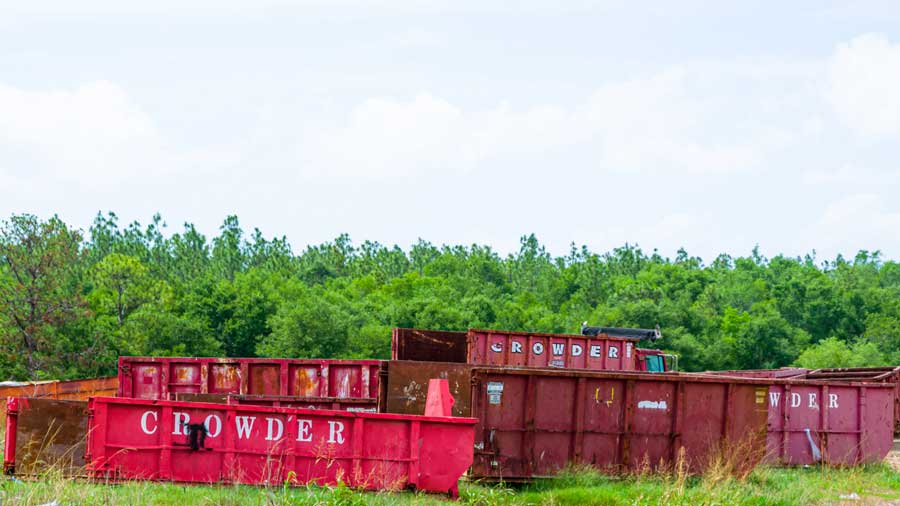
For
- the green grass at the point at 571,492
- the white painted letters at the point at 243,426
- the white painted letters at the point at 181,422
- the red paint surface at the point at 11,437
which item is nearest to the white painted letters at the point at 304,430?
the white painted letters at the point at 243,426

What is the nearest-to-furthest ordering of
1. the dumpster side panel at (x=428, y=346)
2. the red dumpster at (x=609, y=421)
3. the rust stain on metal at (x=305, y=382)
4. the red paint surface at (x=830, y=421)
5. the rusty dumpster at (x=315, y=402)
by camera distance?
the red dumpster at (x=609, y=421) → the red paint surface at (x=830, y=421) → the rusty dumpster at (x=315, y=402) → the rust stain on metal at (x=305, y=382) → the dumpster side panel at (x=428, y=346)

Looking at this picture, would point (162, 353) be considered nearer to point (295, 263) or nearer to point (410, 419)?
point (410, 419)

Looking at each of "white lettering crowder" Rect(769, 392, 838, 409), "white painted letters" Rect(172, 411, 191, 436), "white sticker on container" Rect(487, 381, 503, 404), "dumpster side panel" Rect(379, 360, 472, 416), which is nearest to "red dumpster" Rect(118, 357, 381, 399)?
"dumpster side panel" Rect(379, 360, 472, 416)

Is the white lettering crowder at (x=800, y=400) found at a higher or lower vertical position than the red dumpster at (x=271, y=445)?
higher

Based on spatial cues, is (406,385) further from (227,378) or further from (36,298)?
(36,298)

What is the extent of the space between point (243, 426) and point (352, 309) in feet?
174

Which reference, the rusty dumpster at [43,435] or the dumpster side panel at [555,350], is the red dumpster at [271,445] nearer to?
the rusty dumpster at [43,435]

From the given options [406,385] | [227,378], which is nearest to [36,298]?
[227,378]

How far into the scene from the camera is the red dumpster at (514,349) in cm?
2084

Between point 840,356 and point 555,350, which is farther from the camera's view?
point 840,356

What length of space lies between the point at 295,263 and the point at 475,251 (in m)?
25.6

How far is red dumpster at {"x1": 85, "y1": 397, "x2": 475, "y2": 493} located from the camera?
36.8 feet

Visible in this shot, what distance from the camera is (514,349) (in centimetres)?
2177

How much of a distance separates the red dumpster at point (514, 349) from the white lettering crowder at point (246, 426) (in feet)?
28.9
